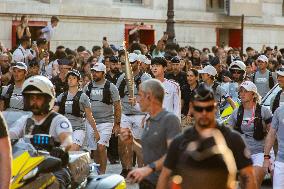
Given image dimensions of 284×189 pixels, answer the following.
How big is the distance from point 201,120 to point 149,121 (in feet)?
5.52

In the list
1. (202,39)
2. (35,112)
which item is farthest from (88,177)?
(202,39)

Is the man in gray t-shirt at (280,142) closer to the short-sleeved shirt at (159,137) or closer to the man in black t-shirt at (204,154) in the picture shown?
→ the short-sleeved shirt at (159,137)

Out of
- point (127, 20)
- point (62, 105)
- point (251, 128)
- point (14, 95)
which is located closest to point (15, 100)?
point (14, 95)

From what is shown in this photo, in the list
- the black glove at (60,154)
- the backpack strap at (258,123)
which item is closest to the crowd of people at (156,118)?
the backpack strap at (258,123)

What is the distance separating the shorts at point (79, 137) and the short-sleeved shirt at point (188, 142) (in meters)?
6.90

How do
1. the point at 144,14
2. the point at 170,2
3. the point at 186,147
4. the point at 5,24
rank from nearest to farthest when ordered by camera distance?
the point at 186,147
the point at 5,24
the point at 170,2
the point at 144,14

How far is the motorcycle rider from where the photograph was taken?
8.65 meters

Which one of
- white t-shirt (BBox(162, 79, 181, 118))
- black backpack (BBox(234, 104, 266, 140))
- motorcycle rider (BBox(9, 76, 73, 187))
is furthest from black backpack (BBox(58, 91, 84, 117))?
motorcycle rider (BBox(9, 76, 73, 187))

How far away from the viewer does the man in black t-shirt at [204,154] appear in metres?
6.84

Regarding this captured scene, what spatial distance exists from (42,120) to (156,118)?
97 centimetres

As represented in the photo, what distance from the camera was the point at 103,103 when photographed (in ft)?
50.2

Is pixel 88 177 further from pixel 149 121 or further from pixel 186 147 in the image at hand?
pixel 186 147

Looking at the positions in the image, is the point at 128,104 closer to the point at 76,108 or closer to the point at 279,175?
the point at 76,108

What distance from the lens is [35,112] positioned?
868cm
